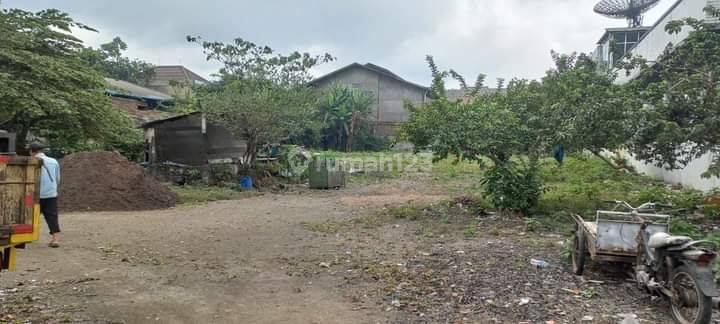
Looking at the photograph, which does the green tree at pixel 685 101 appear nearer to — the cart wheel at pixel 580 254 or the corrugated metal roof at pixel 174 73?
the cart wheel at pixel 580 254

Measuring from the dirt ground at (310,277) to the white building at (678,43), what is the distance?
18.0 ft

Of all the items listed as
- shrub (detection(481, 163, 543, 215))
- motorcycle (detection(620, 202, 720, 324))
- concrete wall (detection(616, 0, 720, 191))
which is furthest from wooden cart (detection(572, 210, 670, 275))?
concrete wall (detection(616, 0, 720, 191))

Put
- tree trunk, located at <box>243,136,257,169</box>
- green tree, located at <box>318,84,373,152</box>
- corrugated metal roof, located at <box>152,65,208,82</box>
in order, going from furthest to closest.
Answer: corrugated metal roof, located at <box>152,65,208,82</box>, green tree, located at <box>318,84,373,152</box>, tree trunk, located at <box>243,136,257,169</box>

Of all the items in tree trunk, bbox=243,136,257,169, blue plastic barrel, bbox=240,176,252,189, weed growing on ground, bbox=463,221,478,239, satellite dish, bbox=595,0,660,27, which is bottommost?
weed growing on ground, bbox=463,221,478,239

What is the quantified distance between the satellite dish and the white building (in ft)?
17.2

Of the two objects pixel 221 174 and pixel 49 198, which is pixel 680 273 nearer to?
pixel 49 198

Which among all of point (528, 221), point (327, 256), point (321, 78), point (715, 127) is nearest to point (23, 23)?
point (327, 256)

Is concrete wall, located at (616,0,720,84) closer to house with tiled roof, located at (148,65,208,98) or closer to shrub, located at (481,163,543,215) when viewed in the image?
shrub, located at (481,163,543,215)

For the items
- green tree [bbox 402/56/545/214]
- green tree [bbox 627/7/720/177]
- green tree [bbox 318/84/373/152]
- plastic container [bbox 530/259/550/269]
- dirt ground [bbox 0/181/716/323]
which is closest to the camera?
dirt ground [bbox 0/181/716/323]

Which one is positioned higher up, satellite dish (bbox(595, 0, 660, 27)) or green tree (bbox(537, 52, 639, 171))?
satellite dish (bbox(595, 0, 660, 27))

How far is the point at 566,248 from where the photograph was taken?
20.9ft

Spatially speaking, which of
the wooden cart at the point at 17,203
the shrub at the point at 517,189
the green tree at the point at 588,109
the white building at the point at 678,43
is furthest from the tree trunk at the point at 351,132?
the wooden cart at the point at 17,203

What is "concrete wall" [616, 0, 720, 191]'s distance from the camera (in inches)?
432

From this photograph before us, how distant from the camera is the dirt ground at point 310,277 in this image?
442 cm
